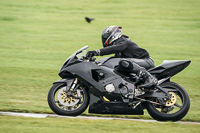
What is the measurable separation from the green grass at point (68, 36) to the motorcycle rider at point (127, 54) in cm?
131

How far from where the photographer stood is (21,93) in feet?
30.8

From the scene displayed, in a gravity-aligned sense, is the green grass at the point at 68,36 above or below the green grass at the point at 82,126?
above

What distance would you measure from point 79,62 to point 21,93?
2741 millimetres

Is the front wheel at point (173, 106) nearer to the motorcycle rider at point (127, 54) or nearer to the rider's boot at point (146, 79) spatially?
the rider's boot at point (146, 79)

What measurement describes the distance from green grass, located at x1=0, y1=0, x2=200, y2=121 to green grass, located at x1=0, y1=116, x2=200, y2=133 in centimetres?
89

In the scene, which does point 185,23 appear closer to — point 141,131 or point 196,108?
point 196,108

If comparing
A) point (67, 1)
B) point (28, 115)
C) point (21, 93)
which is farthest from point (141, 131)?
point (67, 1)

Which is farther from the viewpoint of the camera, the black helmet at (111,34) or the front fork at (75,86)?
the black helmet at (111,34)

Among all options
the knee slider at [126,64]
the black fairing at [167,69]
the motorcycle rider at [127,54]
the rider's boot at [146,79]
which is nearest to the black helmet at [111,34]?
the motorcycle rider at [127,54]

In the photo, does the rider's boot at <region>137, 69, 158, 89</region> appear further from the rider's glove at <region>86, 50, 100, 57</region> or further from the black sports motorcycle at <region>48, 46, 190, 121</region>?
the rider's glove at <region>86, 50, 100, 57</region>

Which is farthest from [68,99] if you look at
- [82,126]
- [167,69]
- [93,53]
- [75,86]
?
[167,69]

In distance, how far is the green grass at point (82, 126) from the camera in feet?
21.1

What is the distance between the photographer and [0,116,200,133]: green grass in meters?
6.44

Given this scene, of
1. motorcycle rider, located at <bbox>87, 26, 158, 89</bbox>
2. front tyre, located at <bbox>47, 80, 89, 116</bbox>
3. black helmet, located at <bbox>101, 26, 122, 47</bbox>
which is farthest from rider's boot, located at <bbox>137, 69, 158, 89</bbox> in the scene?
front tyre, located at <bbox>47, 80, 89, 116</bbox>
